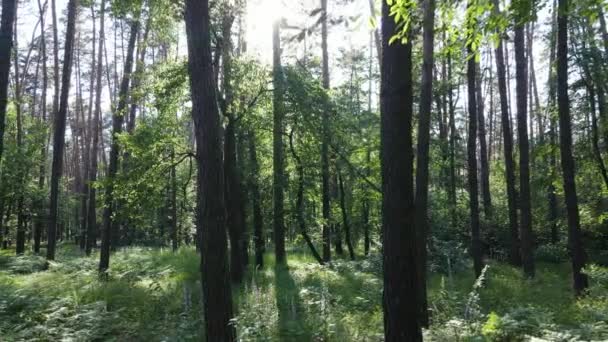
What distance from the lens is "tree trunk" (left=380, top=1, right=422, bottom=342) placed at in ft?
15.0

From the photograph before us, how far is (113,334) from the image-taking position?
25.4 ft

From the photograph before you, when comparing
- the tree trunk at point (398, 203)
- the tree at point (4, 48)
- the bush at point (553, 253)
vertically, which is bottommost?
the bush at point (553, 253)

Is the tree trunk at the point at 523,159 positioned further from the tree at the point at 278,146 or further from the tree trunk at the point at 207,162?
the tree trunk at the point at 207,162

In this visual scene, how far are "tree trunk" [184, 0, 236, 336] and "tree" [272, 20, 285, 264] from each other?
6.58 m

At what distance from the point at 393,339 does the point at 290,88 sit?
9411 mm

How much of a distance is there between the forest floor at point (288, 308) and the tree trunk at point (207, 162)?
2.11 feet

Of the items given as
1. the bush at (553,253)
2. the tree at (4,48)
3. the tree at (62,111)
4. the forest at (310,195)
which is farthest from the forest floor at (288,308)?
the bush at (553,253)

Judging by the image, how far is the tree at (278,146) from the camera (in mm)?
13195

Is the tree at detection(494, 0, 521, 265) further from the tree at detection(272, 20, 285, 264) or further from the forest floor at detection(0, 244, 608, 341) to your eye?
the tree at detection(272, 20, 285, 264)

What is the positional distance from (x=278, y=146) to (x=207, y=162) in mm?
8911

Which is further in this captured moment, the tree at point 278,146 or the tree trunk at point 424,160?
the tree at point 278,146

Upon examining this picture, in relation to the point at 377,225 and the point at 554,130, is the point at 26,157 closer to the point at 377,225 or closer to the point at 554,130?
the point at 377,225

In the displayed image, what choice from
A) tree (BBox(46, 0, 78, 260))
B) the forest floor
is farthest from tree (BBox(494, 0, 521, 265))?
tree (BBox(46, 0, 78, 260))

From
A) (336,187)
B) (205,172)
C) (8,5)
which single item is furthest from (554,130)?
(8,5)
